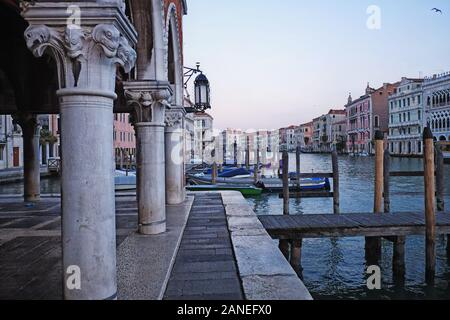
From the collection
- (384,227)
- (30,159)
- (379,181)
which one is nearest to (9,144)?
(30,159)

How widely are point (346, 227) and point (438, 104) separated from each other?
157 ft

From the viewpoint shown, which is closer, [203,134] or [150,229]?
[150,229]

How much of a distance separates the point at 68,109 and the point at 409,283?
23.4ft

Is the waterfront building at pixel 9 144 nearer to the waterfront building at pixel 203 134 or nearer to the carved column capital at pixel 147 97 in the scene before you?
the carved column capital at pixel 147 97

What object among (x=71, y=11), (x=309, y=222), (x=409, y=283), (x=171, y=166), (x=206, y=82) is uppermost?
(x=206, y=82)

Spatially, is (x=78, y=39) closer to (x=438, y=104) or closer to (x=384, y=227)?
(x=384, y=227)

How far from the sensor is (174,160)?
7660mm

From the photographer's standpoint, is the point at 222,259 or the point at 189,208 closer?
the point at 222,259

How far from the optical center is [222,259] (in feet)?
13.4

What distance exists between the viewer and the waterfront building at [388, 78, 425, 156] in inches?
2000

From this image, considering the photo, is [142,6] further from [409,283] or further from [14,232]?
[409,283]

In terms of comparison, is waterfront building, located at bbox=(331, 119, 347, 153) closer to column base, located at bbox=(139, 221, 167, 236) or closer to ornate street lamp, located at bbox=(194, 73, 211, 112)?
ornate street lamp, located at bbox=(194, 73, 211, 112)

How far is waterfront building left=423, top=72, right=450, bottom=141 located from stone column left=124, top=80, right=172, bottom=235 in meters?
48.9
